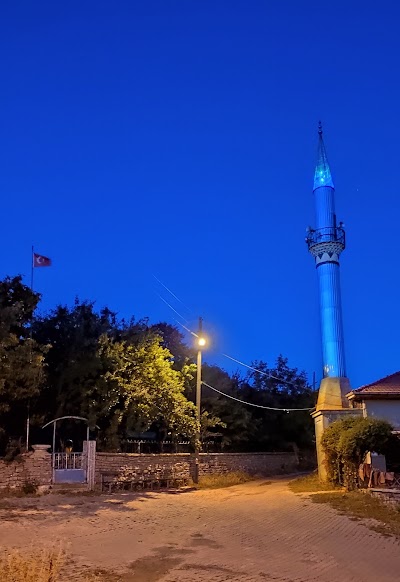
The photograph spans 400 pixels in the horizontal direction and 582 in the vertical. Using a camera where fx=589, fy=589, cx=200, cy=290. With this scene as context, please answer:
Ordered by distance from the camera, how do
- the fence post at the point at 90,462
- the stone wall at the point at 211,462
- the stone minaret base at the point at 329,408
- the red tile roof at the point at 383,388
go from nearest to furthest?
the fence post at the point at 90,462 < the stone wall at the point at 211,462 < the red tile roof at the point at 383,388 < the stone minaret base at the point at 329,408

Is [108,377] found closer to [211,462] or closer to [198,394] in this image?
[198,394]

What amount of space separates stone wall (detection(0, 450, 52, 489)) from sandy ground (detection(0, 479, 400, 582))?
116cm

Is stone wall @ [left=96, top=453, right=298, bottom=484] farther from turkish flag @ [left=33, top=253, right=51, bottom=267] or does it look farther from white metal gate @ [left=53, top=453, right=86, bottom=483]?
turkish flag @ [left=33, top=253, right=51, bottom=267]

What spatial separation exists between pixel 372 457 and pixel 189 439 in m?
10.00

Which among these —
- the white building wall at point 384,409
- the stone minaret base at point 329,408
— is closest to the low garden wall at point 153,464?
the stone minaret base at point 329,408

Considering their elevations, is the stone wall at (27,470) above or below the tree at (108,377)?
below

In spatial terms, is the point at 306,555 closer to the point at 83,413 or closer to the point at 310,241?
the point at 83,413

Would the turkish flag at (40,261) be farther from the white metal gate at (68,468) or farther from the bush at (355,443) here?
the bush at (355,443)

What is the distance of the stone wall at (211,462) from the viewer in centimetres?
2171

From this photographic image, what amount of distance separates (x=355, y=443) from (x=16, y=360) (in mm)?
11116

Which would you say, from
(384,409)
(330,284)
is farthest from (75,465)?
(330,284)

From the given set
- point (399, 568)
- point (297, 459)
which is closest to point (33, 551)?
point (399, 568)

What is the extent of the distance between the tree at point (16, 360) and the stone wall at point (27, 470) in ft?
3.62

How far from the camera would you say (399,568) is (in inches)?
348
